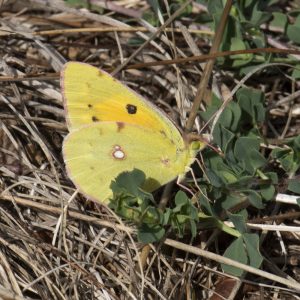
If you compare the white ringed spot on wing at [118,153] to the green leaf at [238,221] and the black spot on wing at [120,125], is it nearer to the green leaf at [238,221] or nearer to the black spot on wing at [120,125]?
the black spot on wing at [120,125]

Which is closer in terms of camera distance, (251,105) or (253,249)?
(253,249)

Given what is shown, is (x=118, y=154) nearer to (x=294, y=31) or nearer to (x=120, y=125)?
(x=120, y=125)

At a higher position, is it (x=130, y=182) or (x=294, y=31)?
(x=294, y=31)

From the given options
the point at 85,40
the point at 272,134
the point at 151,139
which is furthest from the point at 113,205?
the point at 85,40

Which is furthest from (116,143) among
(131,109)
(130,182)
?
(130,182)

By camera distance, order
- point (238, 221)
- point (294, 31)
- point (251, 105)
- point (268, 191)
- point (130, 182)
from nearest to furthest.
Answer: point (130, 182)
point (238, 221)
point (268, 191)
point (251, 105)
point (294, 31)

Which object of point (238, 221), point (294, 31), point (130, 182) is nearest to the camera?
point (130, 182)

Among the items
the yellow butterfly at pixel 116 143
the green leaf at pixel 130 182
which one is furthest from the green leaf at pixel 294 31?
the green leaf at pixel 130 182
